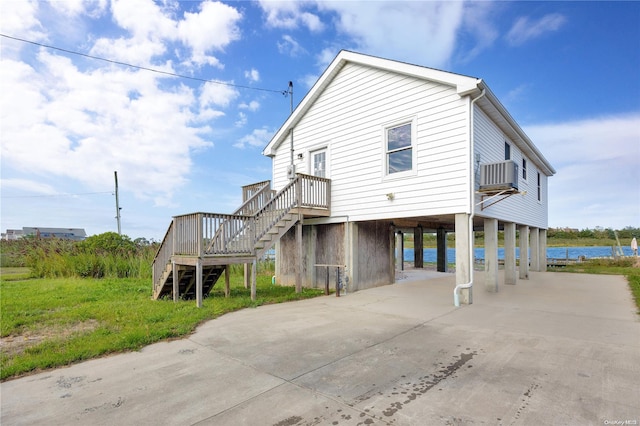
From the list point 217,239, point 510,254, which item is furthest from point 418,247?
point 217,239

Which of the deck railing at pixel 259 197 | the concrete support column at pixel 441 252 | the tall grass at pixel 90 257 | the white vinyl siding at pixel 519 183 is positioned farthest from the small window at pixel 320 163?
the concrete support column at pixel 441 252

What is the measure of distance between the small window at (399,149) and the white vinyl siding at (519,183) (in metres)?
1.58

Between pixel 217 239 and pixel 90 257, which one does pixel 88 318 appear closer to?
pixel 217 239

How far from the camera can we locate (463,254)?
7395 millimetres

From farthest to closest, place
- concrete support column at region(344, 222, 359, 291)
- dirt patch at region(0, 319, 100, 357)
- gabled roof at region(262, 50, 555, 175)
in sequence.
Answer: concrete support column at region(344, 222, 359, 291) < gabled roof at region(262, 50, 555, 175) < dirt patch at region(0, 319, 100, 357)

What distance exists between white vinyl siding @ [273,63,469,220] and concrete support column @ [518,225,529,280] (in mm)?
7234

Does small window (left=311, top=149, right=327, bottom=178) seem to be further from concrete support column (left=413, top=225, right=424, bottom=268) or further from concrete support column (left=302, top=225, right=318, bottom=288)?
concrete support column (left=413, top=225, right=424, bottom=268)

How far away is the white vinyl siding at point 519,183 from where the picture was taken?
27.1 feet

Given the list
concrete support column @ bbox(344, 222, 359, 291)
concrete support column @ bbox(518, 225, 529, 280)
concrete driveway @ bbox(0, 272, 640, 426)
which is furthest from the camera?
concrete support column @ bbox(518, 225, 529, 280)

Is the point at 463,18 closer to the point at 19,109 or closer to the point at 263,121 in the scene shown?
the point at 263,121

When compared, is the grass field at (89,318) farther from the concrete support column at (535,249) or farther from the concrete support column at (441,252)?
the concrete support column at (441,252)

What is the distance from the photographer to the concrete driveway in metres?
2.71

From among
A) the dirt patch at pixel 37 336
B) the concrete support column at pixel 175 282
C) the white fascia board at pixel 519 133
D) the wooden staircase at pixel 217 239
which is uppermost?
the white fascia board at pixel 519 133

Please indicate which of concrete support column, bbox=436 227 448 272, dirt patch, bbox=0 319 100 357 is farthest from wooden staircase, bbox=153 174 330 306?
concrete support column, bbox=436 227 448 272
